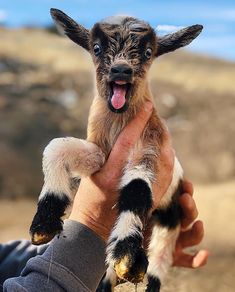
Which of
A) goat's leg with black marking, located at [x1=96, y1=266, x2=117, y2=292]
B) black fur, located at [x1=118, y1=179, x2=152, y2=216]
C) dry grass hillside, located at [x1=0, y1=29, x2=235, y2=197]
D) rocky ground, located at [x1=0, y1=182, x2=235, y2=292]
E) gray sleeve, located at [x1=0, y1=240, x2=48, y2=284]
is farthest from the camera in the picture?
dry grass hillside, located at [x1=0, y1=29, x2=235, y2=197]

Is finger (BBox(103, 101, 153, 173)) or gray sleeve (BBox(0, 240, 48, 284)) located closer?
finger (BBox(103, 101, 153, 173))

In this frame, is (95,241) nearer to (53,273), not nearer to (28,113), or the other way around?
(53,273)

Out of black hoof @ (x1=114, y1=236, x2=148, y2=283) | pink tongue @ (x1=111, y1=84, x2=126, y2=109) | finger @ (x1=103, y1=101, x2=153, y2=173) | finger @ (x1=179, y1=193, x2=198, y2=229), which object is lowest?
finger @ (x1=179, y1=193, x2=198, y2=229)

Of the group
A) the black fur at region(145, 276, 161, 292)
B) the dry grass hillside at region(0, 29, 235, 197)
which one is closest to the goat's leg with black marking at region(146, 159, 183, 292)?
the black fur at region(145, 276, 161, 292)

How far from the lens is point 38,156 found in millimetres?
5293

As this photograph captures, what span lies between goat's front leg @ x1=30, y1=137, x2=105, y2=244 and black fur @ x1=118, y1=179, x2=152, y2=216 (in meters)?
0.11

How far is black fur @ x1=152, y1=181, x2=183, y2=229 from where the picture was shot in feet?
5.61

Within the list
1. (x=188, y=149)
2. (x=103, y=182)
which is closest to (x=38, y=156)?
(x=188, y=149)

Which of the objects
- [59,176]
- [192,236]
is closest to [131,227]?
[59,176]

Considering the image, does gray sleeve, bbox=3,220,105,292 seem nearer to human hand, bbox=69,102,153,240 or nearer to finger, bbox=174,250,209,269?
human hand, bbox=69,102,153,240

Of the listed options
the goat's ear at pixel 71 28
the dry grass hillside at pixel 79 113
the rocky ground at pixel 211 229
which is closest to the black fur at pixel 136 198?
the goat's ear at pixel 71 28

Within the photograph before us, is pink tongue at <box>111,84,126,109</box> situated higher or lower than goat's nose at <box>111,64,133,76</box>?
lower

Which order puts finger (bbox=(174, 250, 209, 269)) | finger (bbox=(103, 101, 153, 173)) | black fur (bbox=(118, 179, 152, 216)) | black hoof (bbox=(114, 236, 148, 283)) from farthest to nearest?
A: finger (bbox=(174, 250, 209, 269)), finger (bbox=(103, 101, 153, 173)), black fur (bbox=(118, 179, 152, 216)), black hoof (bbox=(114, 236, 148, 283))

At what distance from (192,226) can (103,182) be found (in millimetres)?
596
